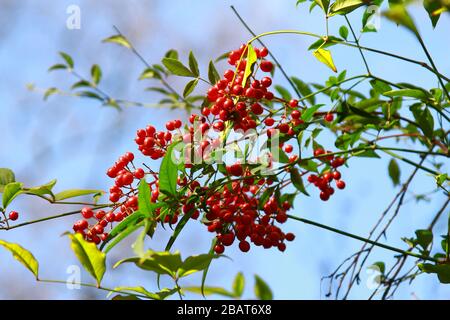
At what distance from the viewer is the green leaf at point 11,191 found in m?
0.96

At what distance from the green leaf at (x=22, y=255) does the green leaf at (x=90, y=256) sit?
0.09 metres

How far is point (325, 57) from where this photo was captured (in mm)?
1039

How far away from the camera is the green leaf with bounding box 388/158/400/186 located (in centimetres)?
158

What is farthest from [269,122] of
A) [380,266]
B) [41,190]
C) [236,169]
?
[380,266]

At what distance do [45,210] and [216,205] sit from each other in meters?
3.82

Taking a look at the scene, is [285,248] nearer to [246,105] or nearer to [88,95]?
[246,105]

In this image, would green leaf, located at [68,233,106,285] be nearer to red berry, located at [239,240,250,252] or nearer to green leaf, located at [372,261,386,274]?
red berry, located at [239,240,250,252]

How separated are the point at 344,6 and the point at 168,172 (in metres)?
0.39

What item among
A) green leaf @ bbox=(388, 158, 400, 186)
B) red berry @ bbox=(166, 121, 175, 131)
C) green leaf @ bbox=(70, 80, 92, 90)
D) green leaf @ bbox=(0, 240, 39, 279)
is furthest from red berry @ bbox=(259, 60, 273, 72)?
green leaf @ bbox=(70, 80, 92, 90)

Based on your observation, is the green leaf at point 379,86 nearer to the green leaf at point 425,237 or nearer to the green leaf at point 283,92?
the green leaf at point 425,237

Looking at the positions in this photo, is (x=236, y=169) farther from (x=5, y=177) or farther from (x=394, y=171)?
(x=394, y=171)

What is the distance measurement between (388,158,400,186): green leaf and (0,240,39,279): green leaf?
102 cm

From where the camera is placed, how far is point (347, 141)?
116 centimetres

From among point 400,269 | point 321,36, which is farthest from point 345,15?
point 400,269
